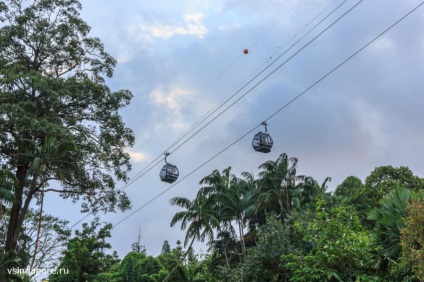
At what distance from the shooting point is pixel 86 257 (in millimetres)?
32375

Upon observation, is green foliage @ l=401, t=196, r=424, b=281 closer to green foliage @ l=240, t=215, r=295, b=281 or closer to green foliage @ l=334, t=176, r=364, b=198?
green foliage @ l=240, t=215, r=295, b=281

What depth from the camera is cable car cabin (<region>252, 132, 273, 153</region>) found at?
2269 cm

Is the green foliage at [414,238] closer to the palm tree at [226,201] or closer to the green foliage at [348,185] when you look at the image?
the palm tree at [226,201]

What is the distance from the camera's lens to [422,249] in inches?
527

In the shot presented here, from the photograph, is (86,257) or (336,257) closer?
(336,257)

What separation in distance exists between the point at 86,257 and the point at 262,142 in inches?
602

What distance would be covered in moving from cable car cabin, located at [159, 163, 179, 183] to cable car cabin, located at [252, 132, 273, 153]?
5.52 m

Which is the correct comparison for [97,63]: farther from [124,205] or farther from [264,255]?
[264,255]

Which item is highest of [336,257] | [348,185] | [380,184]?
[348,185]

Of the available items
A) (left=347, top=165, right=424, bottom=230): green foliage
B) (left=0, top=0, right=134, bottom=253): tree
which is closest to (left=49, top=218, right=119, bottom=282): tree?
(left=0, top=0, right=134, bottom=253): tree

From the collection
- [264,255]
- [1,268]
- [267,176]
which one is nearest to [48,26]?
[1,268]

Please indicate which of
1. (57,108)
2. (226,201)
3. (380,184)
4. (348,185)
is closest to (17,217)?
(57,108)

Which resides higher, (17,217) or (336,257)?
(17,217)

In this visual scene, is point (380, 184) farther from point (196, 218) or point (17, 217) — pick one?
point (17, 217)
